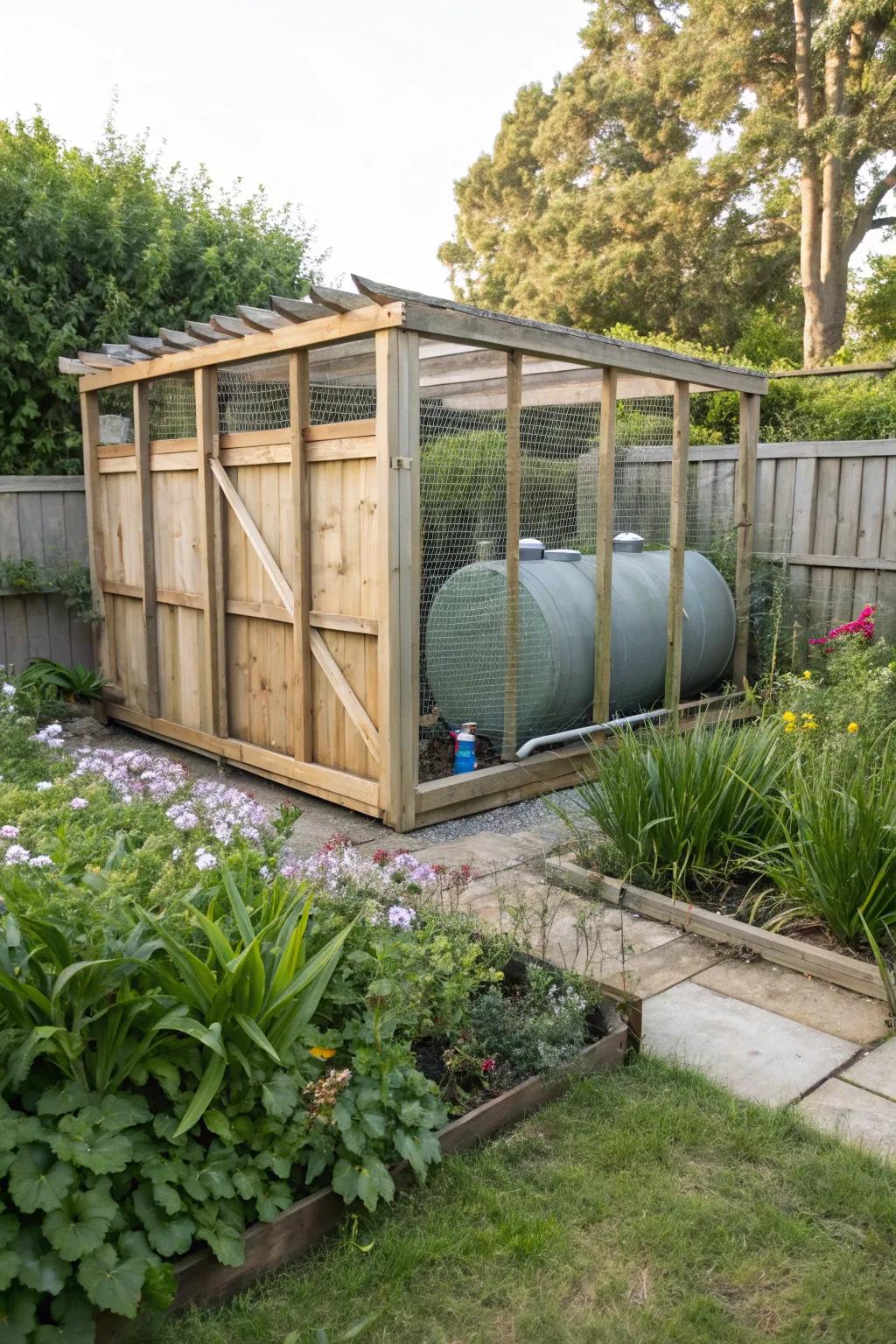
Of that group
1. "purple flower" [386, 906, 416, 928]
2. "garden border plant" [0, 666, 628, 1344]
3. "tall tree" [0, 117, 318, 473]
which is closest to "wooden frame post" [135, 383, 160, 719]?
"tall tree" [0, 117, 318, 473]

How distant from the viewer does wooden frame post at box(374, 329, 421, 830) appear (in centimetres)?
426

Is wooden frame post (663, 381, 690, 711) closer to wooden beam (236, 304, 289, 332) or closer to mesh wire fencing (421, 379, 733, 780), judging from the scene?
mesh wire fencing (421, 379, 733, 780)

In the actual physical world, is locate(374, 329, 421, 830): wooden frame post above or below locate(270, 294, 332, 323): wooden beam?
below

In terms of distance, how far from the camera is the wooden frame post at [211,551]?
5.45 metres

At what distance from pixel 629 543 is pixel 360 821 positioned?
2.51 m

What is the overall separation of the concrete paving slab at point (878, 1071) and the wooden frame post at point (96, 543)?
5319 mm

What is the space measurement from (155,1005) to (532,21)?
24.3 m

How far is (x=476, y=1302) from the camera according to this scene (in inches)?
74.2

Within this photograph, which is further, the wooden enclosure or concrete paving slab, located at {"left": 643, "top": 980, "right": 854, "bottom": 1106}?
the wooden enclosure

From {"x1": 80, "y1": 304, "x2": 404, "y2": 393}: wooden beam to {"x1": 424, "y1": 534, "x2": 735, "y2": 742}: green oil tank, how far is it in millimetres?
1418

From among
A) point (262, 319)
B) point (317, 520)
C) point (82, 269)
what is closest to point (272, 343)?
point (262, 319)

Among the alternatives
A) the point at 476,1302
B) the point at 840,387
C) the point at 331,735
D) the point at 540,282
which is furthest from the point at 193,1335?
the point at 540,282

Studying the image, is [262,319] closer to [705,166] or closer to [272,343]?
[272,343]

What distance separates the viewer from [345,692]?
4.81m
